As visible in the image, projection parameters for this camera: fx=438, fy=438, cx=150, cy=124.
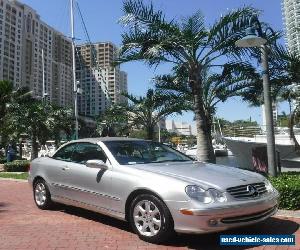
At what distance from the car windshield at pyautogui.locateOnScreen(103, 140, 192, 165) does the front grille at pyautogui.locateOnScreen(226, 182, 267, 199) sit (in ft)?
5.36

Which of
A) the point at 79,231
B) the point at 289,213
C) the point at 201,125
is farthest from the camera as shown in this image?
the point at 201,125

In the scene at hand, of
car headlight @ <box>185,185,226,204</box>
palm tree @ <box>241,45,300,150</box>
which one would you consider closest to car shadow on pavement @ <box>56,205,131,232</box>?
car headlight @ <box>185,185,226,204</box>

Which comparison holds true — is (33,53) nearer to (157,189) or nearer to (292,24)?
(292,24)

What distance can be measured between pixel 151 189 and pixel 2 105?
1005 inches

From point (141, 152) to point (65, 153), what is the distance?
1.73 metres

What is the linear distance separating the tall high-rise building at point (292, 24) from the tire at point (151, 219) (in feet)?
34.8

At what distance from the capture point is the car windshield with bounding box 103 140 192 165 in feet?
22.3

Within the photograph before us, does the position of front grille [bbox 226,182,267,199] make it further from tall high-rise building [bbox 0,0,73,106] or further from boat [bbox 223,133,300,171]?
tall high-rise building [bbox 0,0,73,106]

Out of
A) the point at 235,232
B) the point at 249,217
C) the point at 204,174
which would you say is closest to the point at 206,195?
the point at 204,174

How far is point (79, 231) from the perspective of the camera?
659 cm

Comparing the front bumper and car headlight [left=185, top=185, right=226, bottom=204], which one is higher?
car headlight [left=185, top=185, right=226, bottom=204]

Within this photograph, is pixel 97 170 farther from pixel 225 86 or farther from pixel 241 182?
pixel 225 86

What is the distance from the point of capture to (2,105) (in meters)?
29.2

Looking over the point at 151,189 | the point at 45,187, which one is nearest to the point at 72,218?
the point at 45,187
